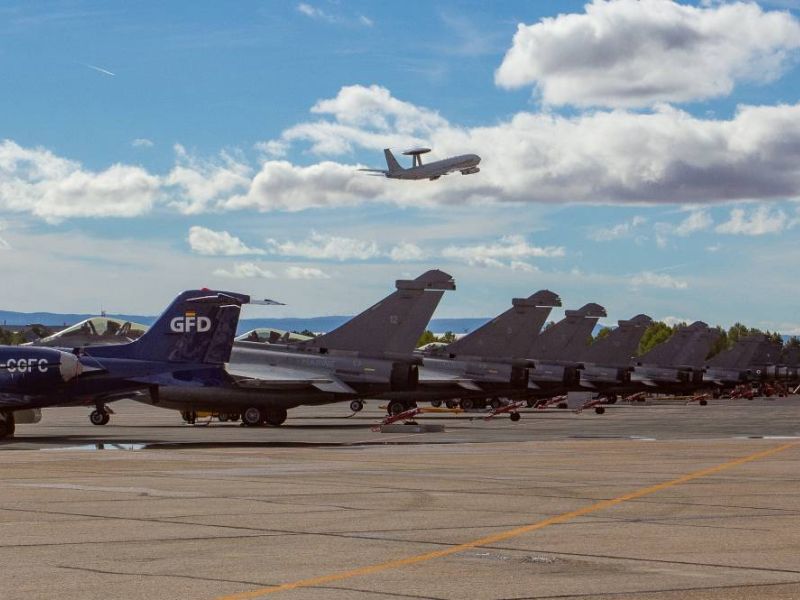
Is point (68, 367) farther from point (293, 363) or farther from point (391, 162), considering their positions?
point (391, 162)

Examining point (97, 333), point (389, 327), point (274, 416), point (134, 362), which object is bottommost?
point (274, 416)

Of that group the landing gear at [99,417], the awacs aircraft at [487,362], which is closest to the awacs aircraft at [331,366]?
the landing gear at [99,417]

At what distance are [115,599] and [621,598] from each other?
380cm

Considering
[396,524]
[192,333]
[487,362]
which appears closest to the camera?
[396,524]

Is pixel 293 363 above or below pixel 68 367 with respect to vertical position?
above

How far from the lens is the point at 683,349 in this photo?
102 meters

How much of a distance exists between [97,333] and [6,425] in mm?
12989

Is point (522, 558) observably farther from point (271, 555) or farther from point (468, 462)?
point (468, 462)

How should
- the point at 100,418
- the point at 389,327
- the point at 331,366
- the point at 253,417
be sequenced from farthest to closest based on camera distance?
the point at 389,327, the point at 331,366, the point at 253,417, the point at 100,418

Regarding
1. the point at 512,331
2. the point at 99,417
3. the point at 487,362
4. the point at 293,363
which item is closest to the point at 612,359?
the point at 512,331

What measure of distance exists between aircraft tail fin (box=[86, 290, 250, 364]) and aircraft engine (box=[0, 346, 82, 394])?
11.3 feet

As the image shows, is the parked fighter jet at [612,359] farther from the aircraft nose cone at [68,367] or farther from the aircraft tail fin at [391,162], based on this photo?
the aircraft nose cone at [68,367]

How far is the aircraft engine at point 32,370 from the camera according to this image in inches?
1321

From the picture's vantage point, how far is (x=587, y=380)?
81812mm
